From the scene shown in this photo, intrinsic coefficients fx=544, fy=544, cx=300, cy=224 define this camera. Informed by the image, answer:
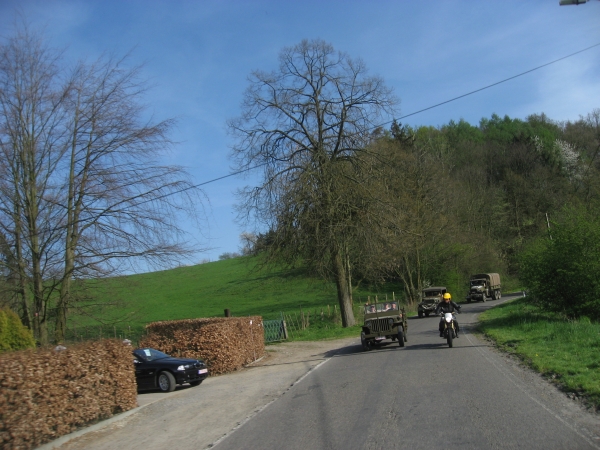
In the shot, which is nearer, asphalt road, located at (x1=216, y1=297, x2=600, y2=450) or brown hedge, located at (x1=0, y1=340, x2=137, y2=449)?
asphalt road, located at (x1=216, y1=297, x2=600, y2=450)

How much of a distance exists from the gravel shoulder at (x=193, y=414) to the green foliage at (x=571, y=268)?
1044 centimetres

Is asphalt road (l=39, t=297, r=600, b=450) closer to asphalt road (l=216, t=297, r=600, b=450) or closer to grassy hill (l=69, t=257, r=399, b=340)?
asphalt road (l=216, t=297, r=600, b=450)

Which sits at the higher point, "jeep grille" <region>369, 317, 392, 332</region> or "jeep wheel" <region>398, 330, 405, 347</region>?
"jeep grille" <region>369, 317, 392, 332</region>

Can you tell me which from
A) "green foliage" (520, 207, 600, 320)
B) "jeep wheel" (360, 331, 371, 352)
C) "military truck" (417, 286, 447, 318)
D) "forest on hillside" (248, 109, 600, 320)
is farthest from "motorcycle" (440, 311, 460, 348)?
"military truck" (417, 286, 447, 318)

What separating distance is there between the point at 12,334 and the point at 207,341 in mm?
6940

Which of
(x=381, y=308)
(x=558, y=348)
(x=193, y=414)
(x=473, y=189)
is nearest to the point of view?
(x=193, y=414)

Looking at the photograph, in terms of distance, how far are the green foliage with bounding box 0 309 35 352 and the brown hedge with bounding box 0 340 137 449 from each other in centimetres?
309

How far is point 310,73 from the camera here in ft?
108

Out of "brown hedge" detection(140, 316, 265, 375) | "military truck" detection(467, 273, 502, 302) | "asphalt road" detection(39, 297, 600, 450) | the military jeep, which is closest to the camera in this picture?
"asphalt road" detection(39, 297, 600, 450)

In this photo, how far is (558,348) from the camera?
1462 cm

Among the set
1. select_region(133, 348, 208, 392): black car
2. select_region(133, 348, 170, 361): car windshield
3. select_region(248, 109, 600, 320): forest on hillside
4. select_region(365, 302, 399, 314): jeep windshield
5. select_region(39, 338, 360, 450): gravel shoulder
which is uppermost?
select_region(248, 109, 600, 320): forest on hillside

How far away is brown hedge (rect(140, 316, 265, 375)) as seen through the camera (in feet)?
63.1

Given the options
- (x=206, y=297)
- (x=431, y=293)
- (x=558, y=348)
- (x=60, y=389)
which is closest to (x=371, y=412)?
(x=60, y=389)

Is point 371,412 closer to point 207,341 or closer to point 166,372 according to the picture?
point 166,372
